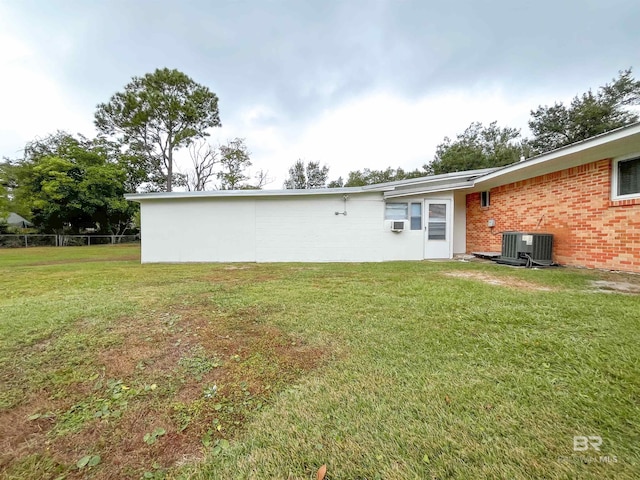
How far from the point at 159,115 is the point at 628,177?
87.9ft

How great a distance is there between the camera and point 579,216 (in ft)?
20.2

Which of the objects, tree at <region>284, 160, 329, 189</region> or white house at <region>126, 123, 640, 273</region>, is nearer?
white house at <region>126, 123, 640, 273</region>

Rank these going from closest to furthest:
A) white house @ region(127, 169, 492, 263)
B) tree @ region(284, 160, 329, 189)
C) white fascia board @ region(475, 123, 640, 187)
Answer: white fascia board @ region(475, 123, 640, 187)
white house @ region(127, 169, 492, 263)
tree @ region(284, 160, 329, 189)

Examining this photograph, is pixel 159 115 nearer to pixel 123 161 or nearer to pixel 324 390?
pixel 123 161

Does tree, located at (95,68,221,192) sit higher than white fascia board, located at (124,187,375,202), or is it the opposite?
tree, located at (95,68,221,192)

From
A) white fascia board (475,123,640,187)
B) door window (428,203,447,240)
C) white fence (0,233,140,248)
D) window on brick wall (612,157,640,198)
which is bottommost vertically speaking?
white fence (0,233,140,248)

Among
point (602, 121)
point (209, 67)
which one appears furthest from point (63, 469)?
point (602, 121)

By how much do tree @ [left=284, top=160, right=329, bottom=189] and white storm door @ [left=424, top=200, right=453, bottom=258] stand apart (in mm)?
19756

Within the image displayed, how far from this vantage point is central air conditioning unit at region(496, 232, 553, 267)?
641 cm

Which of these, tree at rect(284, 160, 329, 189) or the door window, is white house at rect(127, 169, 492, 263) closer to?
the door window

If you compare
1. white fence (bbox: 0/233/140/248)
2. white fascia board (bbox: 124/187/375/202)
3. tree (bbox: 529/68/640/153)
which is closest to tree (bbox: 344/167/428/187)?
tree (bbox: 529/68/640/153)

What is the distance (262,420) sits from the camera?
1.39 metres

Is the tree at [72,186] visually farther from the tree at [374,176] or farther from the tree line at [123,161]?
the tree at [374,176]

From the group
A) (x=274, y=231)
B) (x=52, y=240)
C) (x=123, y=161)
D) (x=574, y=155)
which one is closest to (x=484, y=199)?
(x=574, y=155)
